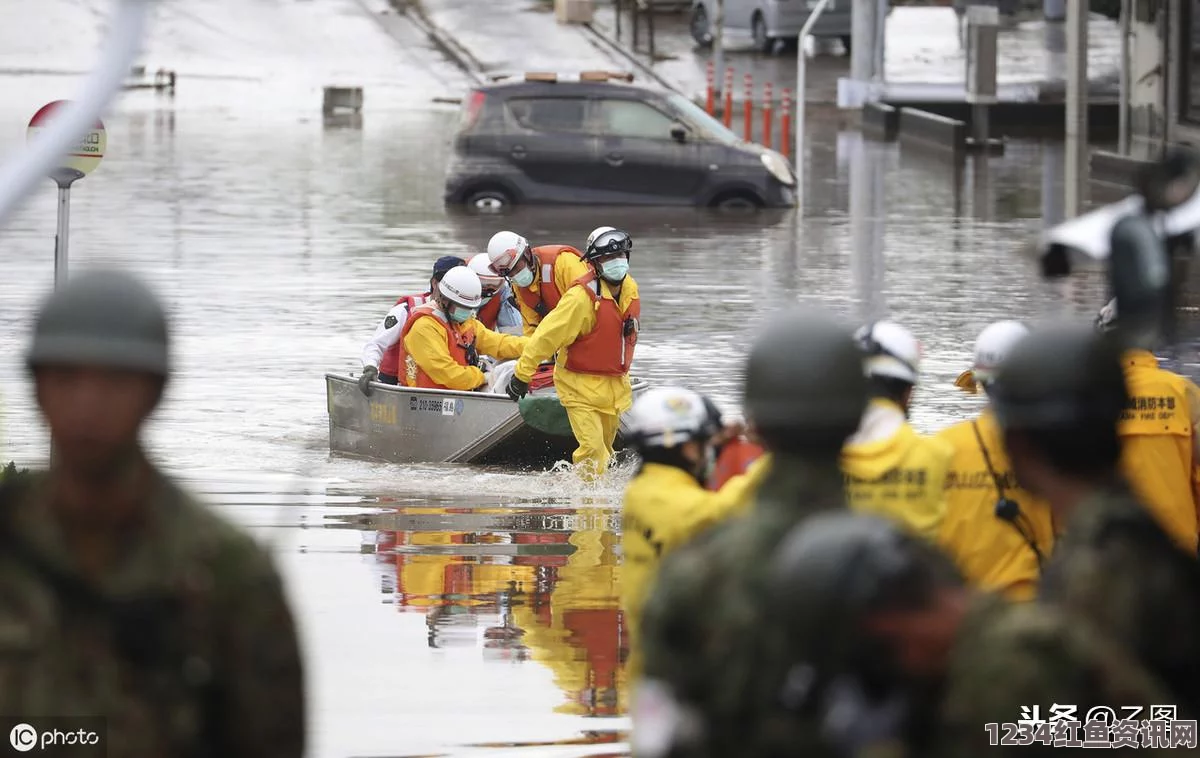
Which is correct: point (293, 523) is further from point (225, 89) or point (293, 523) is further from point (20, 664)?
point (225, 89)

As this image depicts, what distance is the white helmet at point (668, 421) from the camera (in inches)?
219

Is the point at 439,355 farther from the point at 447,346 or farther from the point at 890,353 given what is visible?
the point at 890,353

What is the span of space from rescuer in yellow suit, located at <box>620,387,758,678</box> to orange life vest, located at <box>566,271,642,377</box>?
7.17 metres

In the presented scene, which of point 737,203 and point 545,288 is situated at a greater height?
point 737,203

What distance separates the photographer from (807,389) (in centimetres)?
366

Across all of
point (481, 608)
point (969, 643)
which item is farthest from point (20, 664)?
point (481, 608)

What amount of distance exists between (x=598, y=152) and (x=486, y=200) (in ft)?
5.07

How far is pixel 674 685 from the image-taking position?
11.5 ft

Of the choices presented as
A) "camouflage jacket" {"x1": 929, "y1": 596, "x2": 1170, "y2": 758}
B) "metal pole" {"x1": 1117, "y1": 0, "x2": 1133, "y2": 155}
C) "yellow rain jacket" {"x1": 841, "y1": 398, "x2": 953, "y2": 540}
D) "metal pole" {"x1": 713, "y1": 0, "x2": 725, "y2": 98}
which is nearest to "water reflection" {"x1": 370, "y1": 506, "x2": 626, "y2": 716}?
"yellow rain jacket" {"x1": 841, "y1": 398, "x2": 953, "y2": 540}

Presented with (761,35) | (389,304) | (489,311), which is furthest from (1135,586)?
(761,35)

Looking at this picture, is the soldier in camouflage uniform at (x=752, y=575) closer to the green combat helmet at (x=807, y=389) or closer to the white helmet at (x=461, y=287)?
the green combat helmet at (x=807, y=389)

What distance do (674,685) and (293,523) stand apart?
829 centimetres

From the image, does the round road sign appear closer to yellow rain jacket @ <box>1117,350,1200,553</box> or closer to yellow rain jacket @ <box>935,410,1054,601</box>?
yellow rain jacket @ <box>1117,350,1200,553</box>

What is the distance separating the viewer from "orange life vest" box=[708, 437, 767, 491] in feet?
20.6
